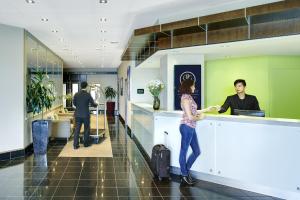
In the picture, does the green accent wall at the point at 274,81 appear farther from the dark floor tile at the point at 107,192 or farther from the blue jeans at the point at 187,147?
the dark floor tile at the point at 107,192

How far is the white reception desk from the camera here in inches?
144

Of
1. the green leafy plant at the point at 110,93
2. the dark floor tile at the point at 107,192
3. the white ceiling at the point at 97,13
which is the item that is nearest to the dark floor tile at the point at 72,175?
the dark floor tile at the point at 107,192

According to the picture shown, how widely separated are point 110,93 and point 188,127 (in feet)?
49.4

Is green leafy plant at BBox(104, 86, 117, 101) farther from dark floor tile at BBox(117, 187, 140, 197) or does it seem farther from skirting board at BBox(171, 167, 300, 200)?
dark floor tile at BBox(117, 187, 140, 197)

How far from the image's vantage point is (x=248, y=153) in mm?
4004

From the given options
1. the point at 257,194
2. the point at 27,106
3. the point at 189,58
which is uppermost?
the point at 189,58

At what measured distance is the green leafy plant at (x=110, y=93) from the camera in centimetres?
1900

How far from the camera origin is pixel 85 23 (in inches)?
236

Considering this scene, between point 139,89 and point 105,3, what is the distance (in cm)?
572

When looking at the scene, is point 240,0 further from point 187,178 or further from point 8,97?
point 8,97

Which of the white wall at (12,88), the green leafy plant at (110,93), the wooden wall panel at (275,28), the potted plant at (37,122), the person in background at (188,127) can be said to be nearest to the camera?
the wooden wall panel at (275,28)

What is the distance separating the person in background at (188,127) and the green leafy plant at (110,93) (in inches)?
586

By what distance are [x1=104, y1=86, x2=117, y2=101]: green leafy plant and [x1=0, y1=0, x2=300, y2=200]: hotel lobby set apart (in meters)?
10.7

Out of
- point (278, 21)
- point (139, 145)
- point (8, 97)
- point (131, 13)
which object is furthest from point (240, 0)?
point (8, 97)
